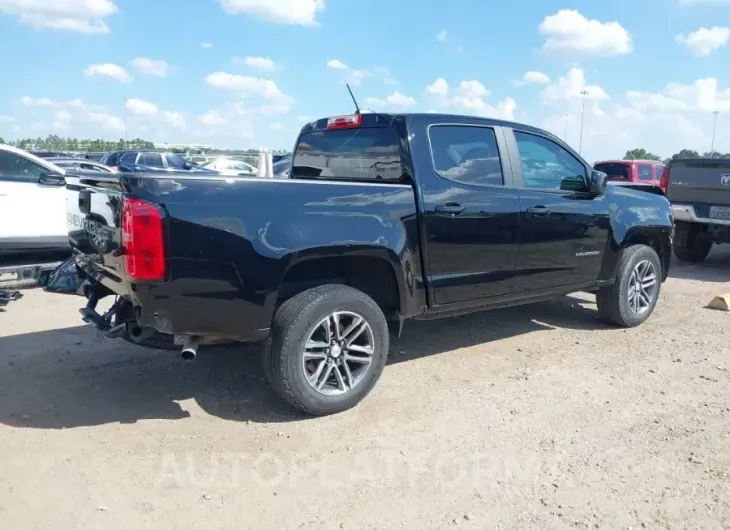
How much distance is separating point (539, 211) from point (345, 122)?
5.68ft

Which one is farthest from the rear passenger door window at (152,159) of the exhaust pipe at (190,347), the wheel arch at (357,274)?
the exhaust pipe at (190,347)

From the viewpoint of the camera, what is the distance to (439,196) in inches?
178

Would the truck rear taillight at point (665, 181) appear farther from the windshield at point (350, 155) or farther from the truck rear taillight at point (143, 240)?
the truck rear taillight at point (143, 240)

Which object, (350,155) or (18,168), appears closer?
(350,155)

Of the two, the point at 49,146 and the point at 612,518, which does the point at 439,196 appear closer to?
the point at 612,518

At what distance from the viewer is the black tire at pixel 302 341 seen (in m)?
3.83

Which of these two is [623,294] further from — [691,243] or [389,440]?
[691,243]

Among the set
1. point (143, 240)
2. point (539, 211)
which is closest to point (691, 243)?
point (539, 211)

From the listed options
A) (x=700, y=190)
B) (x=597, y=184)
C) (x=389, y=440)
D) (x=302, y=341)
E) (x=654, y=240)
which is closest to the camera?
(x=389, y=440)

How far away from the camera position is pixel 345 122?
505 cm

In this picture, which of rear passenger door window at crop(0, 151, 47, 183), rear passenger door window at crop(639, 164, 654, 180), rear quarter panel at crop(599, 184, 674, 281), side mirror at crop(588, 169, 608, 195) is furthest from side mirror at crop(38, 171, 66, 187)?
rear passenger door window at crop(639, 164, 654, 180)

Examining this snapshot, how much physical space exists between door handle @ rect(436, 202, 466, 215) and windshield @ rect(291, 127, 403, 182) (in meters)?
0.37

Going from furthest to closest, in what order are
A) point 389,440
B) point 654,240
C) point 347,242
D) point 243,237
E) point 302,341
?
1. point 654,240
2. point 347,242
3. point 302,341
4. point 389,440
5. point 243,237

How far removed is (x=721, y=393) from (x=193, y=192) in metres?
3.90
